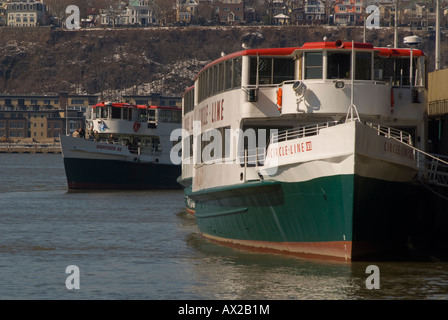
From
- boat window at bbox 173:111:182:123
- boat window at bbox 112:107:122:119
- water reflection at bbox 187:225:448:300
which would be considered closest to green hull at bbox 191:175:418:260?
water reflection at bbox 187:225:448:300

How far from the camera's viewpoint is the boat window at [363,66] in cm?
2558

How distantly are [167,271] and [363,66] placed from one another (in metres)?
7.85

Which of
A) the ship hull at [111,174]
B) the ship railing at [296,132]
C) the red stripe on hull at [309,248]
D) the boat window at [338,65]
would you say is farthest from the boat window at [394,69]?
the ship hull at [111,174]

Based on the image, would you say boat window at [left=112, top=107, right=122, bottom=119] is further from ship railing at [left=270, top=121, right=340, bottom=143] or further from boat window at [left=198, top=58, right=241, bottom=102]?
ship railing at [left=270, top=121, right=340, bottom=143]

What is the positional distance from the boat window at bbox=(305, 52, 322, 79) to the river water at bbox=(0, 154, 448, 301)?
511 cm

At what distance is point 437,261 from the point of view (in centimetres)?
2569

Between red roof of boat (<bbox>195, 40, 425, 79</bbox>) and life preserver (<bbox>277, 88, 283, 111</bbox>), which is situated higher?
red roof of boat (<bbox>195, 40, 425, 79</bbox>)

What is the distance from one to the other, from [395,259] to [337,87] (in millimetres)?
4878

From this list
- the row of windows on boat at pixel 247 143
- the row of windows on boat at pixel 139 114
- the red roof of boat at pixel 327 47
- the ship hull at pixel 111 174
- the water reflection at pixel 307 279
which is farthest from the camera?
the row of windows on boat at pixel 139 114

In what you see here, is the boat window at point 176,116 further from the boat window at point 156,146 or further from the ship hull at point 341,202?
the ship hull at point 341,202

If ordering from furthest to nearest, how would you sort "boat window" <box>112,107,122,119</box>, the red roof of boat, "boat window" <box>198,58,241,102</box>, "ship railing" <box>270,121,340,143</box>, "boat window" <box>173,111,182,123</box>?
"boat window" <box>173,111,182,123</box> < "boat window" <box>112,107,122,119</box> < "boat window" <box>198,58,241,102</box> < the red roof of boat < "ship railing" <box>270,121,340,143</box>

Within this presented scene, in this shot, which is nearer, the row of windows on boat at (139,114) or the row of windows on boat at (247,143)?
the row of windows on boat at (247,143)

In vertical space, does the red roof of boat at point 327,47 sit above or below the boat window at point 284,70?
above

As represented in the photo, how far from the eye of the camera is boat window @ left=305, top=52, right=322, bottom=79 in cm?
2549
